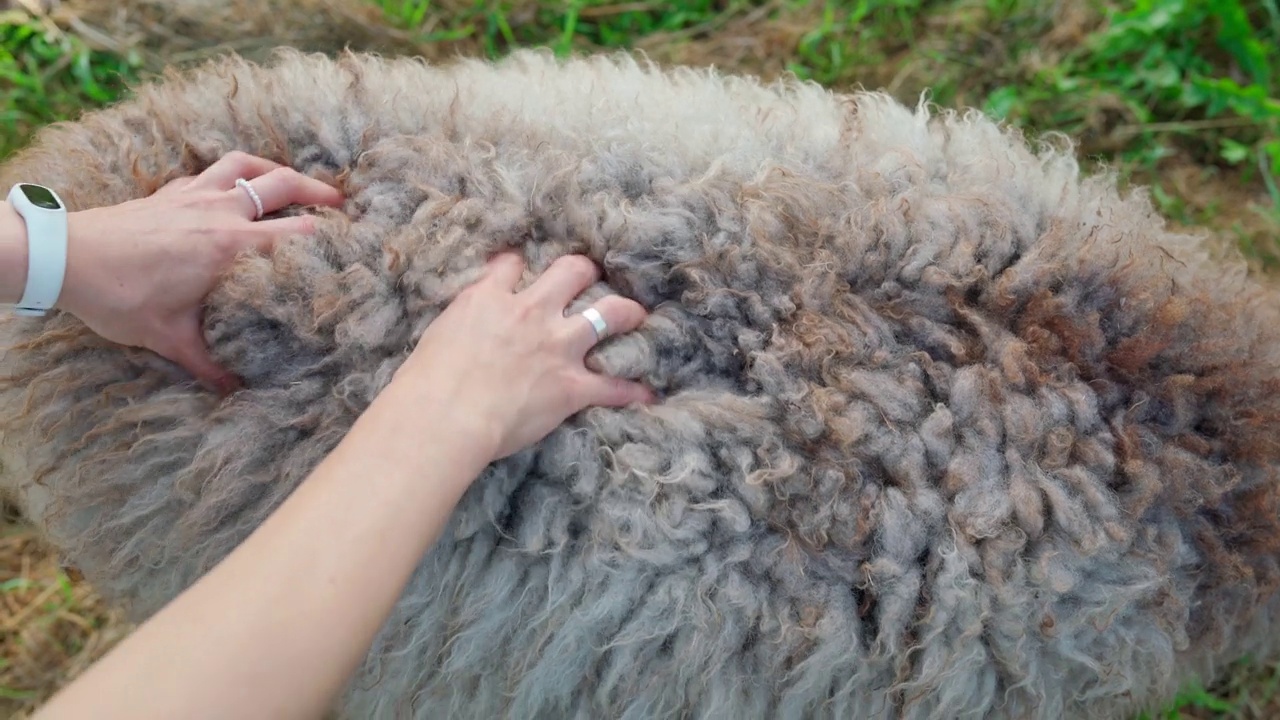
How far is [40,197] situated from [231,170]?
205 millimetres

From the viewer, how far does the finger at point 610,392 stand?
3.57ft

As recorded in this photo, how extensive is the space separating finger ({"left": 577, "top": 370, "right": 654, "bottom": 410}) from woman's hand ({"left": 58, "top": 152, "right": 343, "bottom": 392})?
39 centimetres

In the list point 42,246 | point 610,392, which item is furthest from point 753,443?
point 42,246

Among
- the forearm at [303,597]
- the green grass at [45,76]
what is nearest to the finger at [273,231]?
the forearm at [303,597]

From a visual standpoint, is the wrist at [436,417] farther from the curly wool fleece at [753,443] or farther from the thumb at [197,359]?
the thumb at [197,359]

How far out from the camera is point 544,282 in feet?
3.64

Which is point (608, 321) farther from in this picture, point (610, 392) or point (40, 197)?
point (40, 197)

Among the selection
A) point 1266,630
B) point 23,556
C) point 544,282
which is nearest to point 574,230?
point 544,282

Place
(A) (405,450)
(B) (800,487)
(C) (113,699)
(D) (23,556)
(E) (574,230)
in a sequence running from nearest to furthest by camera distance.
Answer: (C) (113,699), (A) (405,450), (B) (800,487), (E) (574,230), (D) (23,556)

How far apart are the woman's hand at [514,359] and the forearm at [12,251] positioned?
434mm

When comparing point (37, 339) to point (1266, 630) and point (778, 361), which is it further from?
point (1266, 630)

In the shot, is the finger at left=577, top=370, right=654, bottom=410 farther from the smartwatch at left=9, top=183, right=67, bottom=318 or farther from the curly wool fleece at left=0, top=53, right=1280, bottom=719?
the smartwatch at left=9, top=183, right=67, bottom=318

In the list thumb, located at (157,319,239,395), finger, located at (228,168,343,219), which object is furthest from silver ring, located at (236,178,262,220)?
thumb, located at (157,319,239,395)

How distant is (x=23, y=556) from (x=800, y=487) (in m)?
A: 1.64
